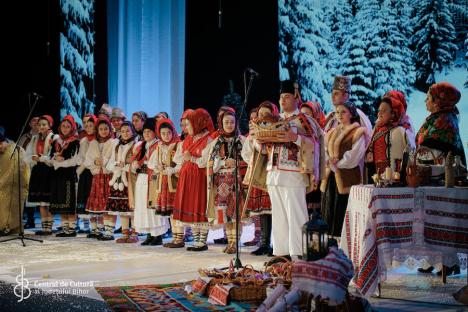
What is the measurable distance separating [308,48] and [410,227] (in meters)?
5.28

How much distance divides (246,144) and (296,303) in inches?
141

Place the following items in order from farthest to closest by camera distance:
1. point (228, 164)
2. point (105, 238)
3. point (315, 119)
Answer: point (105, 238) < point (228, 164) < point (315, 119)

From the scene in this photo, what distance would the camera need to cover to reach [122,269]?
5.93 meters

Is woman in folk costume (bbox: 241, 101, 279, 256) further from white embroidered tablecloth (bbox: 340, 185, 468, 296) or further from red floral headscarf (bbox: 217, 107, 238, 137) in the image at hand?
white embroidered tablecloth (bbox: 340, 185, 468, 296)

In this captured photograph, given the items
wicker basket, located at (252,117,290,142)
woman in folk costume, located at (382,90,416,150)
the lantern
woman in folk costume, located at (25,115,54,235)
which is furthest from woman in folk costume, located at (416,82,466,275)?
woman in folk costume, located at (25,115,54,235)

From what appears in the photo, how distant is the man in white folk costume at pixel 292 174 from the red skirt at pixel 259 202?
115 centimetres

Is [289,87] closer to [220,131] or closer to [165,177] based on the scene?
[220,131]

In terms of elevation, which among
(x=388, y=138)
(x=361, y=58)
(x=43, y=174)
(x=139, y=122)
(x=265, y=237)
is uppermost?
(x=361, y=58)

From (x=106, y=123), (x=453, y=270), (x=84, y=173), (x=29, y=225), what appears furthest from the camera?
(x=29, y=225)

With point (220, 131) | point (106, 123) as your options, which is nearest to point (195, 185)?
point (220, 131)

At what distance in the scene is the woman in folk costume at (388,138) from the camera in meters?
5.65

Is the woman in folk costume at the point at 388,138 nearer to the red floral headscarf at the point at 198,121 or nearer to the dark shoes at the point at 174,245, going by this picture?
the red floral headscarf at the point at 198,121

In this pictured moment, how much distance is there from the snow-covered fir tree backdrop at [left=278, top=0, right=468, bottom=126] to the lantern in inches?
180

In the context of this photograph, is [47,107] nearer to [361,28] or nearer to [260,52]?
[260,52]
